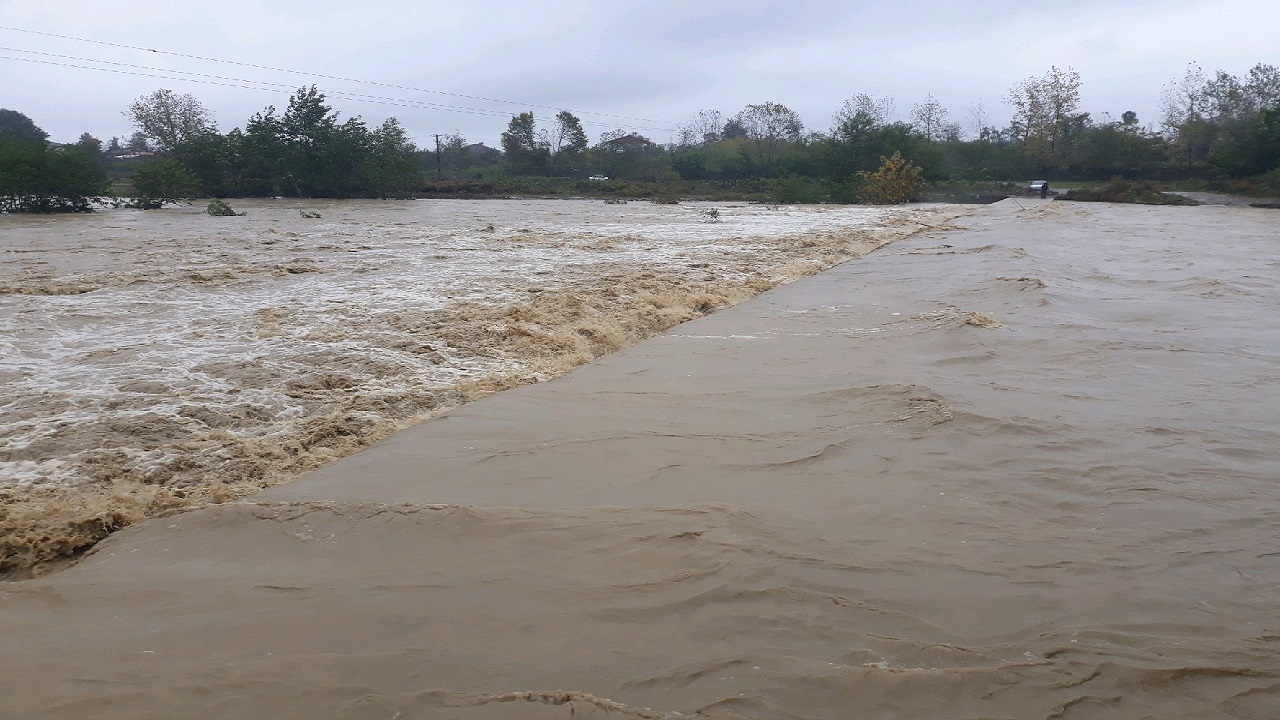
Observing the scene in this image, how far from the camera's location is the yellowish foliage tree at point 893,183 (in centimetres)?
3662

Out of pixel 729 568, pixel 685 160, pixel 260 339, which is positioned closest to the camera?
pixel 729 568

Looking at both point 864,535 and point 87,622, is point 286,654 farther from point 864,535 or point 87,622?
point 864,535

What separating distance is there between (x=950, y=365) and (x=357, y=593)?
4.51m

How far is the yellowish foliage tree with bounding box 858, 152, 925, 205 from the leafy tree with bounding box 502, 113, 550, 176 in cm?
2574

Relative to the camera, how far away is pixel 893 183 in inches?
1443

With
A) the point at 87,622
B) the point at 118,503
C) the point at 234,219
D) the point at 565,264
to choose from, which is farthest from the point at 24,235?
the point at 87,622

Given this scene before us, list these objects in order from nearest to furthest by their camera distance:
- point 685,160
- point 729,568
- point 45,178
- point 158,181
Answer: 1. point 729,568
2. point 45,178
3. point 158,181
4. point 685,160

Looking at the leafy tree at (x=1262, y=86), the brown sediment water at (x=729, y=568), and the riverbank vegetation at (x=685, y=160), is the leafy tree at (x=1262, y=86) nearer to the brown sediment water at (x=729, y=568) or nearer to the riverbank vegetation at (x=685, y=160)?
the riverbank vegetation at (x=685, y=160)

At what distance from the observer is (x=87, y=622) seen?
2.57 metres

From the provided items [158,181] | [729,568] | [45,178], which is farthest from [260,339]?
[158,181]

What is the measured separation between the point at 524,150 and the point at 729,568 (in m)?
55.6

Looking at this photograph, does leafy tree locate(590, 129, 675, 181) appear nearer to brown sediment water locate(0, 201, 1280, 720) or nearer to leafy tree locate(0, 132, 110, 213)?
leafy tree locate(0, 132, 110, 213)

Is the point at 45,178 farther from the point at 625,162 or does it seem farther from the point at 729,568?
the point at 625,162

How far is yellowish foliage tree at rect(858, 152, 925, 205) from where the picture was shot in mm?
36625
